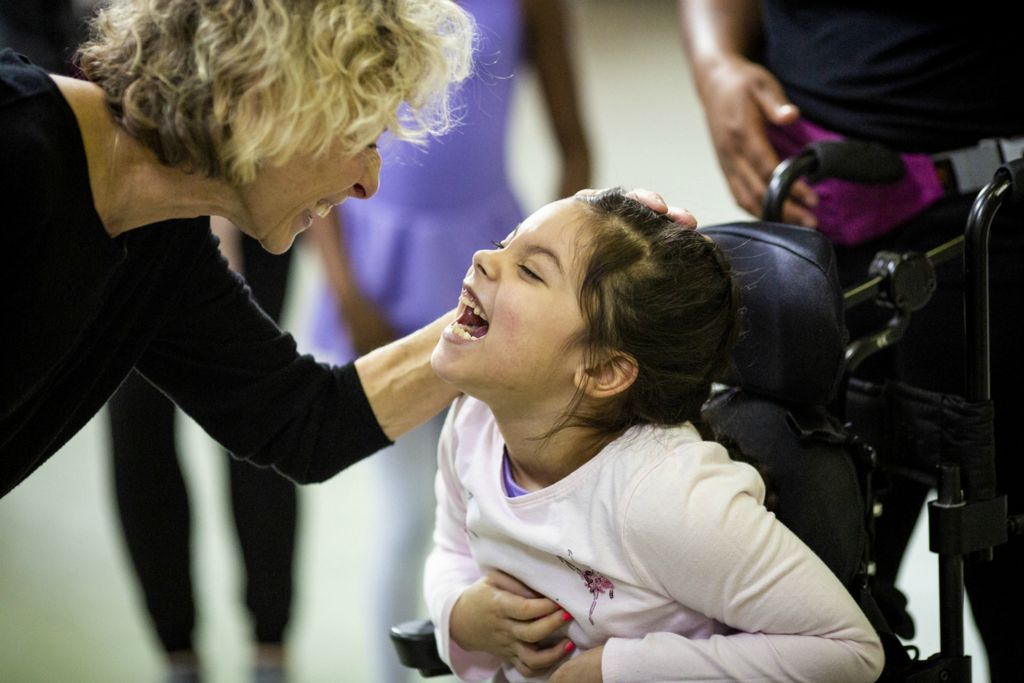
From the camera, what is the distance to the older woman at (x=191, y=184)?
1270 mm

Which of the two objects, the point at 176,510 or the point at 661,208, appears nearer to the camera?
the point at 661,208

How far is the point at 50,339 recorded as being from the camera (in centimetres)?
135

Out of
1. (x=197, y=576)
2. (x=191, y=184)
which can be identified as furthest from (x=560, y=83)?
(x=197, y=576)

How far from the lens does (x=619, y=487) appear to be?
52.2 inches

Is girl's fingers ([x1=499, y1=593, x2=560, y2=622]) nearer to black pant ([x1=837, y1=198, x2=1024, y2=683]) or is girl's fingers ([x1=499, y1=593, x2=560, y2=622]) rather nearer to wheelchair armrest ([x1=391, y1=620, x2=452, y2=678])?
wheelchair armrest ([x1=391, y1=620, x2=452, y2=678])

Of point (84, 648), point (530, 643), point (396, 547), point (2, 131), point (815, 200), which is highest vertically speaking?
point (2, 131)

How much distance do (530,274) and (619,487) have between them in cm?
25

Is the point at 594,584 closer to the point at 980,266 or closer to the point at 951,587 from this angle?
the point at 951,587

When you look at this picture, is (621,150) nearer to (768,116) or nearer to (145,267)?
(768,116)

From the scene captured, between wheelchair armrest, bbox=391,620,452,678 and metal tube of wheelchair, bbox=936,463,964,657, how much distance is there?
57 cm

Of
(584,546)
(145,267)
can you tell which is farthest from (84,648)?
(584,546)

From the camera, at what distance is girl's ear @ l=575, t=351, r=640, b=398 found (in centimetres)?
138

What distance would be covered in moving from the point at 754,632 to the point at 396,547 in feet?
3.64

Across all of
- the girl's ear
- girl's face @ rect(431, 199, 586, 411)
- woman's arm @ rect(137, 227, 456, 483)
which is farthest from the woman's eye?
woman's arm @ rect(137, 227, 456, 483)
